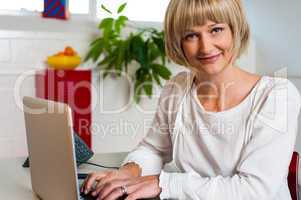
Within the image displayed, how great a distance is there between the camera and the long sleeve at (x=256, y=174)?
983 millimetres

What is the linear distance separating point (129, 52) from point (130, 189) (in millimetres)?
2242

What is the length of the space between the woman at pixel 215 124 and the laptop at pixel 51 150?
0.35 feet

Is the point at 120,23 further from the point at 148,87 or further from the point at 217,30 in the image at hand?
the point at 217,30

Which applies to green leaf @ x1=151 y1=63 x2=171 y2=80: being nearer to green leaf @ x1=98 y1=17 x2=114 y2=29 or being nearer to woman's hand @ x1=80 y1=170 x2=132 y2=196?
green leaf @ x1=98 y1=17 x2=114 y2=29

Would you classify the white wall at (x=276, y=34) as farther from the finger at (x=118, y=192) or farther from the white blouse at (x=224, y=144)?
the finger at (x=118, y=192)

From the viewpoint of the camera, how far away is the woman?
39.2 inches

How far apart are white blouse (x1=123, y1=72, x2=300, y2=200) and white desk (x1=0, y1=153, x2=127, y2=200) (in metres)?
0.19

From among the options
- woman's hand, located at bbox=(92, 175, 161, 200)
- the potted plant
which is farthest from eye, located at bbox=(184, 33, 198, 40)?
the potted plant

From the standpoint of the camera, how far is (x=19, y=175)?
4.27 feet

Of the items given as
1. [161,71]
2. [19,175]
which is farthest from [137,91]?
[19,175]

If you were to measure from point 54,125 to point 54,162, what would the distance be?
0.30ft

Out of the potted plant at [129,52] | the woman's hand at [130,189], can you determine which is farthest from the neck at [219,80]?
the potted plant at [129,52]

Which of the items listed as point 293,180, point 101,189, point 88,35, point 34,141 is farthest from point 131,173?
point 88,35

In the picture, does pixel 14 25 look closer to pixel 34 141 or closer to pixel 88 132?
pixel 88 132
